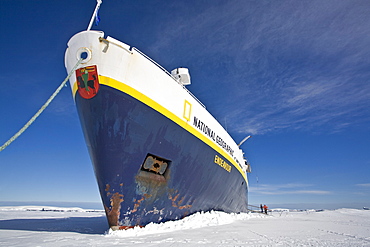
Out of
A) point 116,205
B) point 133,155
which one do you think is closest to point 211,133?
point 133,155

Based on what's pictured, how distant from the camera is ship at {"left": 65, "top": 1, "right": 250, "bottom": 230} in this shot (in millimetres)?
5531

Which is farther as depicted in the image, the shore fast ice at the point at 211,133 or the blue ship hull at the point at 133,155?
the shore fast ice at the point at 211,133

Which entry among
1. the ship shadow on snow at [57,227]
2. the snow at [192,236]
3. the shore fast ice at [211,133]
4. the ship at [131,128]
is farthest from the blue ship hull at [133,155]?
the ship shadow on snow at [57,227]

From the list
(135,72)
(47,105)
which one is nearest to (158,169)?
(135,72)

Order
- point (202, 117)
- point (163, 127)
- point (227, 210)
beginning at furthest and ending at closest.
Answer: point (227, 210)
point (202, 117)
point (163, 127)

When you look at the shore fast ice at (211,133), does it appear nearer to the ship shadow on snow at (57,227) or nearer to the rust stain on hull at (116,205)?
the rust stain on hull at (116,205)

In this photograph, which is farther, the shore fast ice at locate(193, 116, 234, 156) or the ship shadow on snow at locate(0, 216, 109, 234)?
the shore fast ice at locate(193, 116, 234, 156)

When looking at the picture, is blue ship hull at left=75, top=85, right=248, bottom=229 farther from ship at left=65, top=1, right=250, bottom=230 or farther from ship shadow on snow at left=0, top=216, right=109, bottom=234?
ship shadow on snow at left=0, top=216, right=109, bottom=234

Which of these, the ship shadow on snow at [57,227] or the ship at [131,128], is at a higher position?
the ship at [131,128]

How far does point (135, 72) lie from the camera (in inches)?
229

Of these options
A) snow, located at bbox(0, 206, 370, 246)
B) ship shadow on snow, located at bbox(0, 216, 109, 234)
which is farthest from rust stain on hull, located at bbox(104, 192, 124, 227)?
ship shadow on snow, located at bbox(0, 216, 109, 234)

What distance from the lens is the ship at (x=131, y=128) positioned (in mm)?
5531

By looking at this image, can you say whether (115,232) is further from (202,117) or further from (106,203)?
(202,117)

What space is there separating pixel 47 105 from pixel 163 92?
308 cm
